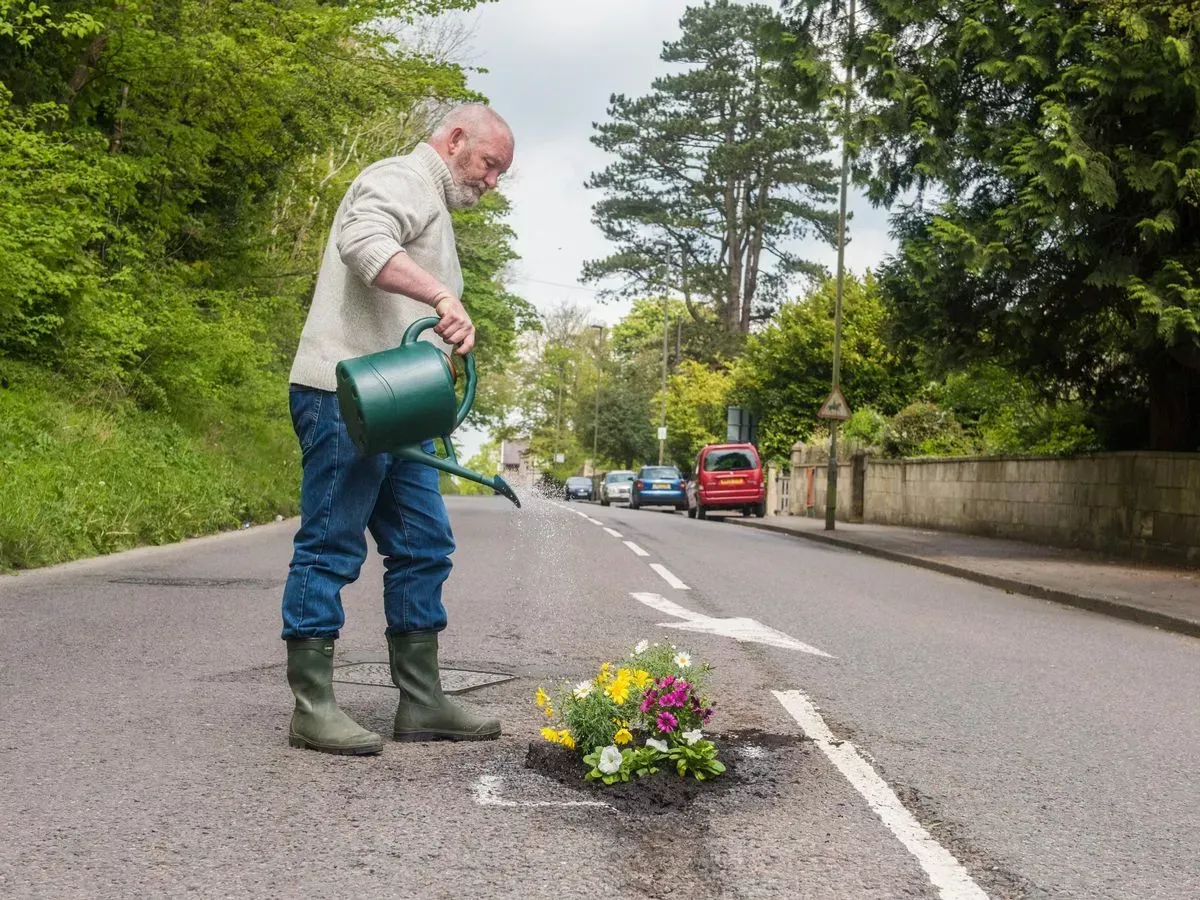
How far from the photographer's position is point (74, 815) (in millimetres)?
3809

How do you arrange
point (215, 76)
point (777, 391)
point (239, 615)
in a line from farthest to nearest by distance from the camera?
point (777, 391) → point (215, 76) → point (239, 615)

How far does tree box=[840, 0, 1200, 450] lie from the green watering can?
1219 cm

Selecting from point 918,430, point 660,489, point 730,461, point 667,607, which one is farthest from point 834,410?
point 660,489

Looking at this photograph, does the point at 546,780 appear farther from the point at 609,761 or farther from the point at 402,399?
the point at 402,399

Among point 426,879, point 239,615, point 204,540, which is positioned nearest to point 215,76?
point 204,540

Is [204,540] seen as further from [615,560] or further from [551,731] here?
[551,731]

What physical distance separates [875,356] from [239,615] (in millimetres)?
34237

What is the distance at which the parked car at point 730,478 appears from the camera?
37000 millimetres

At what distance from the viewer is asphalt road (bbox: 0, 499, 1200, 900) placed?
348cm

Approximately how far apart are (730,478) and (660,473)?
11022mm

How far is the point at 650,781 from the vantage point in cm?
427

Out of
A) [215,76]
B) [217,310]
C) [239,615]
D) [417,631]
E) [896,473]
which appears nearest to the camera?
[417,631]

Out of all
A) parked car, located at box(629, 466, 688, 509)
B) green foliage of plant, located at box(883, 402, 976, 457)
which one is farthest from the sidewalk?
parked car, located at box(629, 466, 688, 509)

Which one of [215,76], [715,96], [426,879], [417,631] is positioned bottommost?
[426,879]
